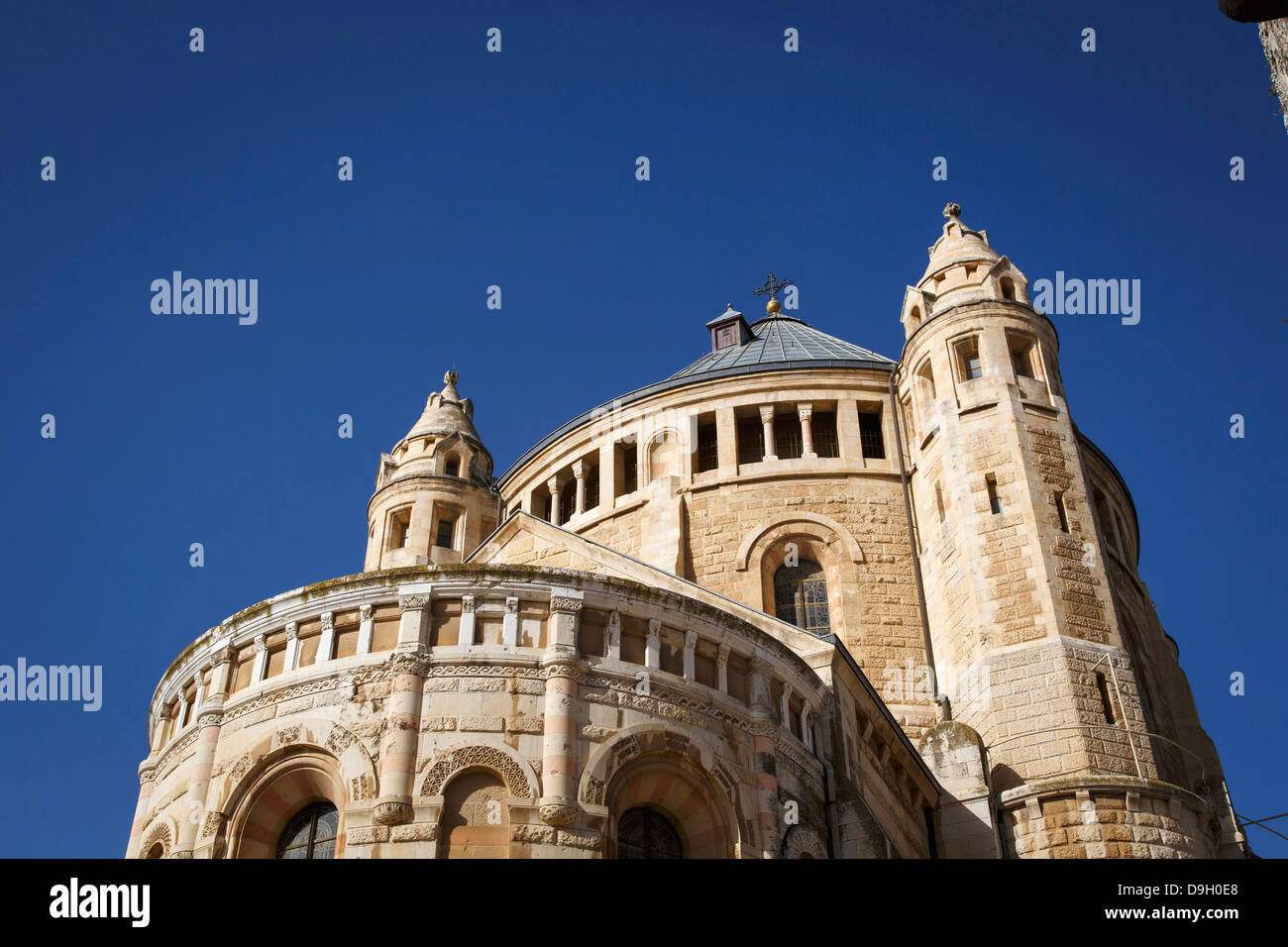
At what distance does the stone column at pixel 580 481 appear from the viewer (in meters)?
33.8

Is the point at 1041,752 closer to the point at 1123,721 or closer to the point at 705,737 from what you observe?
the point at 1123,721

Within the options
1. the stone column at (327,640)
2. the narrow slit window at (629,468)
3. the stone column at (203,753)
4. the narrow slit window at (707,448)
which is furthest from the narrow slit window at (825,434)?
the stone column at (203,753)

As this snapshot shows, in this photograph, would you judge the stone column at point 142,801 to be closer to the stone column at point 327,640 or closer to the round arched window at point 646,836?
the stone column at point 327,640

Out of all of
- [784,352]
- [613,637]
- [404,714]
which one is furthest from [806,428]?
[404,714]

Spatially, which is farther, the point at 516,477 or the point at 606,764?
the point at 516,477

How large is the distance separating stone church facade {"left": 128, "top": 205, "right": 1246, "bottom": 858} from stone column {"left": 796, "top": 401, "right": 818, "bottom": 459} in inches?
2.8

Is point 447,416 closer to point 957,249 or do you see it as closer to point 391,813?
point 957,249

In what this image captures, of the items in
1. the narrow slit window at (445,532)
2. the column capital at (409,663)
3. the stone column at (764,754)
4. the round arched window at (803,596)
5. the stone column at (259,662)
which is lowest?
the stone column at (764,754)

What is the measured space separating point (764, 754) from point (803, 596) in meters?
12.7

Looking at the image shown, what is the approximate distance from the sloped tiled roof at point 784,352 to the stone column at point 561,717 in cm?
1757
